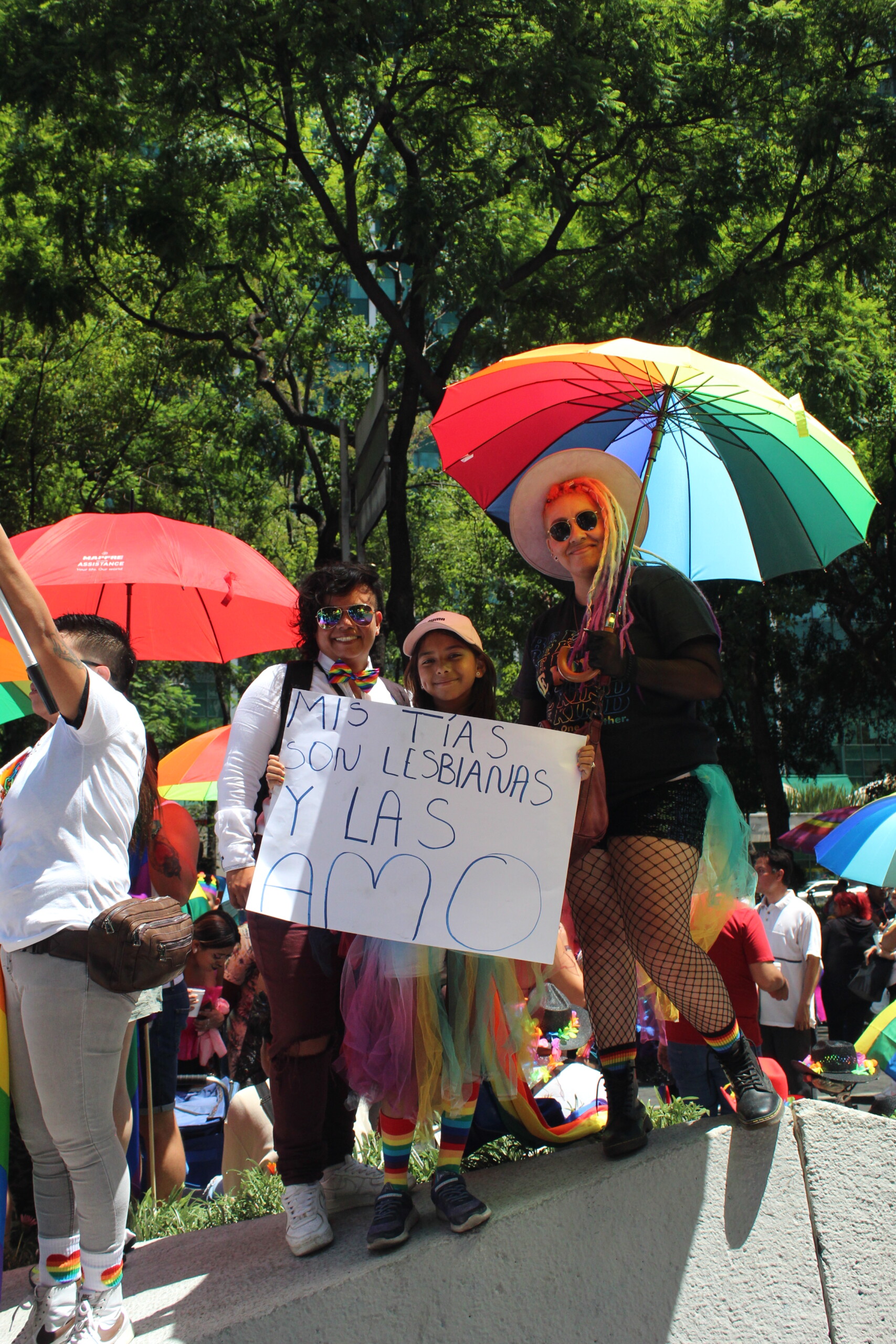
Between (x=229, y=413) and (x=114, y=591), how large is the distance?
1051 centimetres

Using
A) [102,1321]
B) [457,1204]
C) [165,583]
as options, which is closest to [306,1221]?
[457,1204]

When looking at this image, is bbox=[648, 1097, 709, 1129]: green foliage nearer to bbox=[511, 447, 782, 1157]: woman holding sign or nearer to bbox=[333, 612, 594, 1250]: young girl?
bbox=[511, 447, 782, 1157]: woman holding sign

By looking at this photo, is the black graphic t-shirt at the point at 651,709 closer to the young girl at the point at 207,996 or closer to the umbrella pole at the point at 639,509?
the umbrella pole at the point at 639,509

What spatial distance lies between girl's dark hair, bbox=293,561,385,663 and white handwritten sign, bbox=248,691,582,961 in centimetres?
33

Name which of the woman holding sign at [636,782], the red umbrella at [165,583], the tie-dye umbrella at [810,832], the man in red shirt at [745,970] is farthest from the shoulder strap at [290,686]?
the tie-dye umbrella at [810,832]

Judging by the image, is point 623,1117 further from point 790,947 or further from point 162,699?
point 162,699

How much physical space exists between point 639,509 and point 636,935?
1.25 meters

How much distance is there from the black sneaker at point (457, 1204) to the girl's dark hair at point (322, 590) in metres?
1.53

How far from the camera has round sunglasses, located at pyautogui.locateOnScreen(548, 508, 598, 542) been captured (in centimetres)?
325

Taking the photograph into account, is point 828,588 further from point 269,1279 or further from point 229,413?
point 269,1279

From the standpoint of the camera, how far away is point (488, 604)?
1933 centimetres

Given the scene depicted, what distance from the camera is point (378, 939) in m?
2.99

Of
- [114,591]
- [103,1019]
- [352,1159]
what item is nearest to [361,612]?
[103,1019]

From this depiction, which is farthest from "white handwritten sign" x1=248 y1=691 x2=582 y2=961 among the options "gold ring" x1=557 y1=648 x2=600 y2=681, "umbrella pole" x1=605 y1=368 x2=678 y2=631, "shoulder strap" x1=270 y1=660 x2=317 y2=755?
"umbrella pole" x1=605 y1=368 x2=678 y2=631
